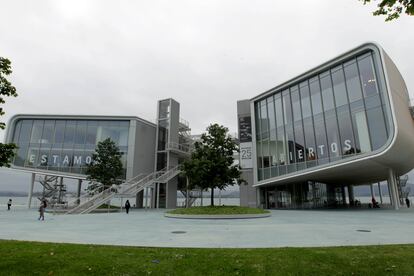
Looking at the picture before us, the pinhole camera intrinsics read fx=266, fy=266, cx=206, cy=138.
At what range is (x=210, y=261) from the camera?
6.61m

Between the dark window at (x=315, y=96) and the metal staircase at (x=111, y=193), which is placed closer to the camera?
the metal staircase at (x=111, y=193)

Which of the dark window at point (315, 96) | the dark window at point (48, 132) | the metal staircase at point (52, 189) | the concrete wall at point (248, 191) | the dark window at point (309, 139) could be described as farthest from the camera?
the dark window at point (48, 132)

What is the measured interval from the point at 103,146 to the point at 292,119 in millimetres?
22656

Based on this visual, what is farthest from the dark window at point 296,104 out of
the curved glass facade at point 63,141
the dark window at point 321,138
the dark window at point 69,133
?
the dark window at point 69,133

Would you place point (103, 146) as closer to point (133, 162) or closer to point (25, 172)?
point (133, 162)

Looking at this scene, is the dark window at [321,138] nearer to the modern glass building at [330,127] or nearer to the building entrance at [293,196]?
the modern glass building at [330,127]

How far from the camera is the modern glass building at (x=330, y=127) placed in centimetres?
2248

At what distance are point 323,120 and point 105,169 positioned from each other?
24.7m

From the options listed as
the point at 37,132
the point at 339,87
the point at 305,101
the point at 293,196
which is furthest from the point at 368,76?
the point at 37,132

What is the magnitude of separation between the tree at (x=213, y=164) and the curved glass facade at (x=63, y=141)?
16.3m

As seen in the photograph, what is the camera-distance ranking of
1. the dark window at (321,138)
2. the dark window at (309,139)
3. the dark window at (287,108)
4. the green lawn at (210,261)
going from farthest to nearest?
the dark window at (287,108) → the dark window at (309,139) → the dark window at (321,138) → the green lawn at (210,261)

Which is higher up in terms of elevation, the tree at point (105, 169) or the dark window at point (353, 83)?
the dark window at point (353, 83)

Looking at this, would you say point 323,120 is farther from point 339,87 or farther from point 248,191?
point 248,191

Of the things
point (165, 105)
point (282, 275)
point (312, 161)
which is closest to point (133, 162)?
point (165, 105)
